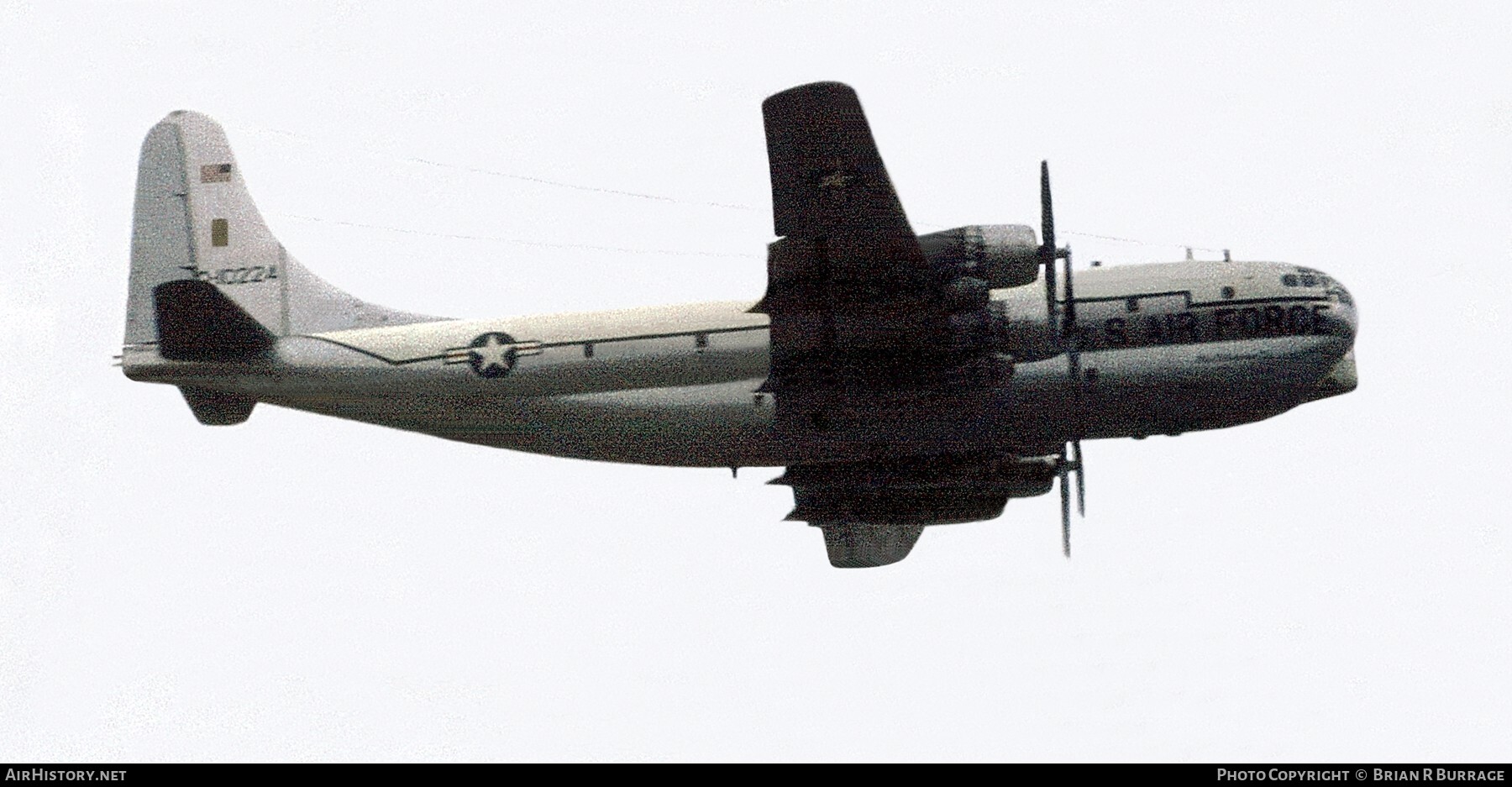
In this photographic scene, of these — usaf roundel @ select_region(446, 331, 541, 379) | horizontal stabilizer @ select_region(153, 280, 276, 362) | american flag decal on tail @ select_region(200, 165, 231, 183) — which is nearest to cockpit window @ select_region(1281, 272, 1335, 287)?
usaf roundel @ select_region(446, 331, 541, 379)

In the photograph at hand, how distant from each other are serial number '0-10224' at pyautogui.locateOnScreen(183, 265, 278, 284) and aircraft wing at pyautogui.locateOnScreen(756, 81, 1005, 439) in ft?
27.6

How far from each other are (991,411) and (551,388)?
6283mm

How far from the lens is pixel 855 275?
26.8 m

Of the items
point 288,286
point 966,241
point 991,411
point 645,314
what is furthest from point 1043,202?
point 288,286

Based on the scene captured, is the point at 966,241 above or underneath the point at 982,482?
above

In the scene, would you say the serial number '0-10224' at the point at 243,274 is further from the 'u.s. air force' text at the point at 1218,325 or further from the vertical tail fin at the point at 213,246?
the 'u.s. air force' text at the point at 1218,325

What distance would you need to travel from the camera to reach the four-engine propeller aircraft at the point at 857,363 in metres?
27.0

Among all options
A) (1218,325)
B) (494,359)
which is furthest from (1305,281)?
(494,359)

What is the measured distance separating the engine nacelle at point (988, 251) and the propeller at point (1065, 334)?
24cm

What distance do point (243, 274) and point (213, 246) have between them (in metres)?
0.63

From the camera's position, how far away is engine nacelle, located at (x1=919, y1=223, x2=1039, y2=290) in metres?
26.7

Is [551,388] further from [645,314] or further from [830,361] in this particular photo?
[830,361]
